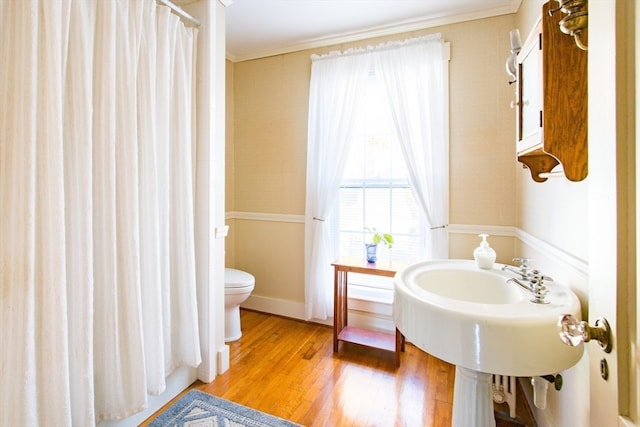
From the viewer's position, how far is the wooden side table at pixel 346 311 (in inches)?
87.3

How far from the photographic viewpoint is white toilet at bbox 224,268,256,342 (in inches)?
93.2

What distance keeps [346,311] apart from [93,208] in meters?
1.87

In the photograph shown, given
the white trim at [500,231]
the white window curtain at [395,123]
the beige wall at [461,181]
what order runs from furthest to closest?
the white window curtain at [395,123]
the beige wall at [461,181]
the white trim at [500,231]

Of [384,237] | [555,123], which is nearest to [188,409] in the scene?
[384,237]

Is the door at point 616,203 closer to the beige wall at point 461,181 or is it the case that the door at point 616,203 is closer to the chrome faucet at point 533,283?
the chrome faucet at point 533,283

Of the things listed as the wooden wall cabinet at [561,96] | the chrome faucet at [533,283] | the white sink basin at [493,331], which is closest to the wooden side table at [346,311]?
the chrome faucet at [533,283]

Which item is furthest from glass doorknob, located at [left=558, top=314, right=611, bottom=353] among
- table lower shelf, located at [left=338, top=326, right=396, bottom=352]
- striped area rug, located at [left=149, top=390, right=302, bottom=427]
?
table lower shelf, located at [left=338, top=326, right=396, bottom=352]

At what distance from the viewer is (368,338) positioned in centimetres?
235

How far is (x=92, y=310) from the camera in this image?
1.26 meters

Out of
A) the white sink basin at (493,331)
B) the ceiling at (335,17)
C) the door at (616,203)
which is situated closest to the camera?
the door at (616,203)

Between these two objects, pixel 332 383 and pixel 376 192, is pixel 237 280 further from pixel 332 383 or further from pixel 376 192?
pixel 376 192

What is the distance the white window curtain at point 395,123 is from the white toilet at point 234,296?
0.55 metres

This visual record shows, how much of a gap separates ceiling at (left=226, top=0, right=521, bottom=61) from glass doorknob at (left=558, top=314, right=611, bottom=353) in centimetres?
226

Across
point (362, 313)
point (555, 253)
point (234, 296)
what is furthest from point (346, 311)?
point (555, 253)
